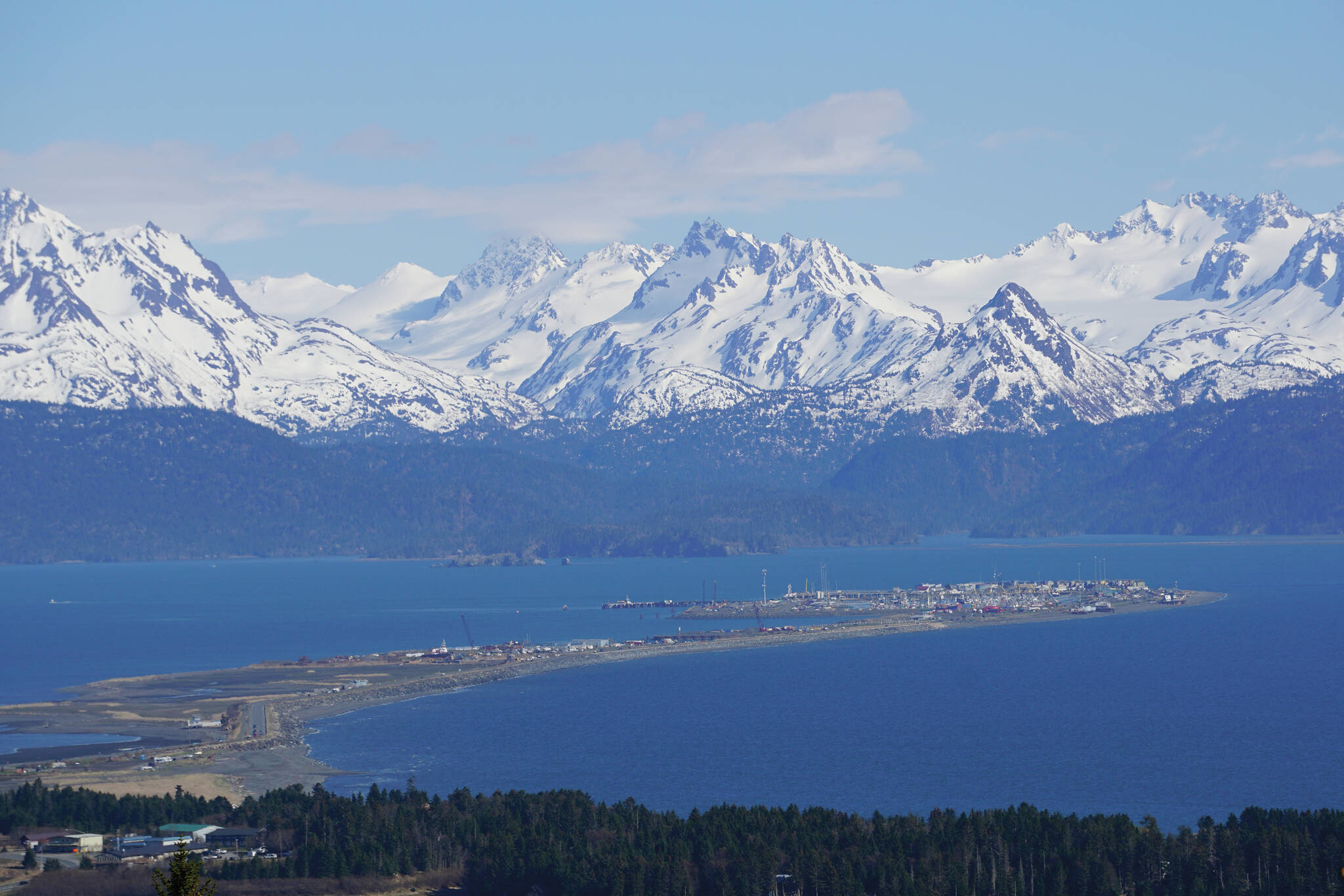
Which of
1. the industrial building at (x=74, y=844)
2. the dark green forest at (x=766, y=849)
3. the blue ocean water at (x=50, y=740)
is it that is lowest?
the dark green forest at (x=766, y=849)

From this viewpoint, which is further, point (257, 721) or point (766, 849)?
point (257, 721)

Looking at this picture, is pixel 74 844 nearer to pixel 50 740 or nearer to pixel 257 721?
pixel 50 740

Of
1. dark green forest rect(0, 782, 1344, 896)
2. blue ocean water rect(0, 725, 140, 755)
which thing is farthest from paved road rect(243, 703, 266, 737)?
dark green forest rect(0, 782, 1344, 896)

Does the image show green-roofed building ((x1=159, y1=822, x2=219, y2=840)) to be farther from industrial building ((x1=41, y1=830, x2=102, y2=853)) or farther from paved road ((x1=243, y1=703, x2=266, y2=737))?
paved road ((x1=243, y1=703, x2=266, y2=737))

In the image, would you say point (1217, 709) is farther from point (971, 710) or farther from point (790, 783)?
point (790, 783)

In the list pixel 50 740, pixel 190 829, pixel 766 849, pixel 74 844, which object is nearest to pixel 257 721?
pixel 50 740

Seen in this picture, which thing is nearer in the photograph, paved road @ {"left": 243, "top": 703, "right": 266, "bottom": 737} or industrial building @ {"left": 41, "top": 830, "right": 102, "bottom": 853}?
industrial building @ {"left": 41, "top": 830, "right": 102, "bottom": 853}

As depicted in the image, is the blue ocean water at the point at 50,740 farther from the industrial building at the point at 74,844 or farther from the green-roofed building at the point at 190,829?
the green-roofed building at the point at 190,829

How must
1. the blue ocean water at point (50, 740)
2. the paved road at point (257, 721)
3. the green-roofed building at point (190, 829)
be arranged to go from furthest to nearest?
the paved road at point (257, 721) < the blue ocean water at point (50, 740) < the green-roofed building at point (190, 829)

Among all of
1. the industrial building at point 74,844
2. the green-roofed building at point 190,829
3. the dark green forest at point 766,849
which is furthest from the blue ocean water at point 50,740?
the green-roofed building at point 190,829
